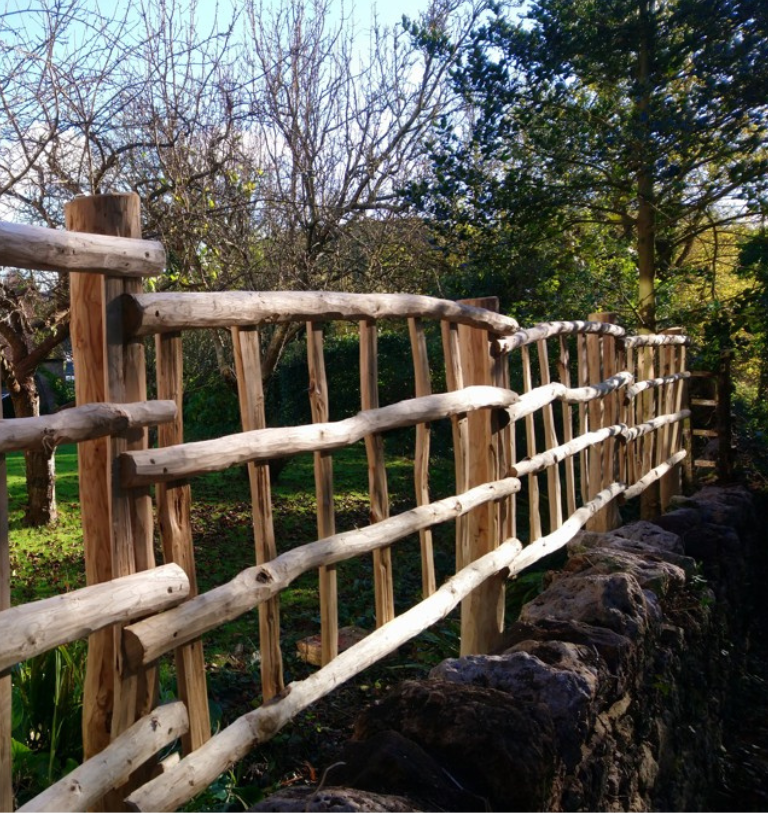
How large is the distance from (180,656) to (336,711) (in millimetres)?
2498

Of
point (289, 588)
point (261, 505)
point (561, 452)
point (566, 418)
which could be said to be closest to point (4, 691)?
point (261, 505)

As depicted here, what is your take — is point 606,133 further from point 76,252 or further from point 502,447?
point 76,252

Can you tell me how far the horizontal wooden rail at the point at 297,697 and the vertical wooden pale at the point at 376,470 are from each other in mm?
109

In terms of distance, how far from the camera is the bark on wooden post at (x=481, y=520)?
4.05 m

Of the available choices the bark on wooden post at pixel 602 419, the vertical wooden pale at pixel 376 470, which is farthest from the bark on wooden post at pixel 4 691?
the bark on wooden post at pixel 602 419

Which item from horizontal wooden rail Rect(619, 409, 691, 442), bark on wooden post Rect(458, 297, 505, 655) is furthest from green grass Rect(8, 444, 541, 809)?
horizontal wooden rail Rect(619, 409, 691, 442)

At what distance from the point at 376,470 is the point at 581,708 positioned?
111 cm

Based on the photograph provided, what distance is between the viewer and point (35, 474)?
25.9 feet

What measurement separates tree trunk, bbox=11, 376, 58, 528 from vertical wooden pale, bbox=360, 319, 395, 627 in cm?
499

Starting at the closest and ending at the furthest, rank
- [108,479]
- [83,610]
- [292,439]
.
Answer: [83,610] < [108,479] < [292,439]

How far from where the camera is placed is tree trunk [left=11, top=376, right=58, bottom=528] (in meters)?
7.68

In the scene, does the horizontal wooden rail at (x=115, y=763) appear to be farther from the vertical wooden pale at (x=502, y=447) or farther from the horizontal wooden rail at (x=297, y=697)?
the vertical wooden pale at (x=502, y=447)

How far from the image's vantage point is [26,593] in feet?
20.4

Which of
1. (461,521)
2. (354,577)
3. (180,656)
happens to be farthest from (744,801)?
(354,577)
